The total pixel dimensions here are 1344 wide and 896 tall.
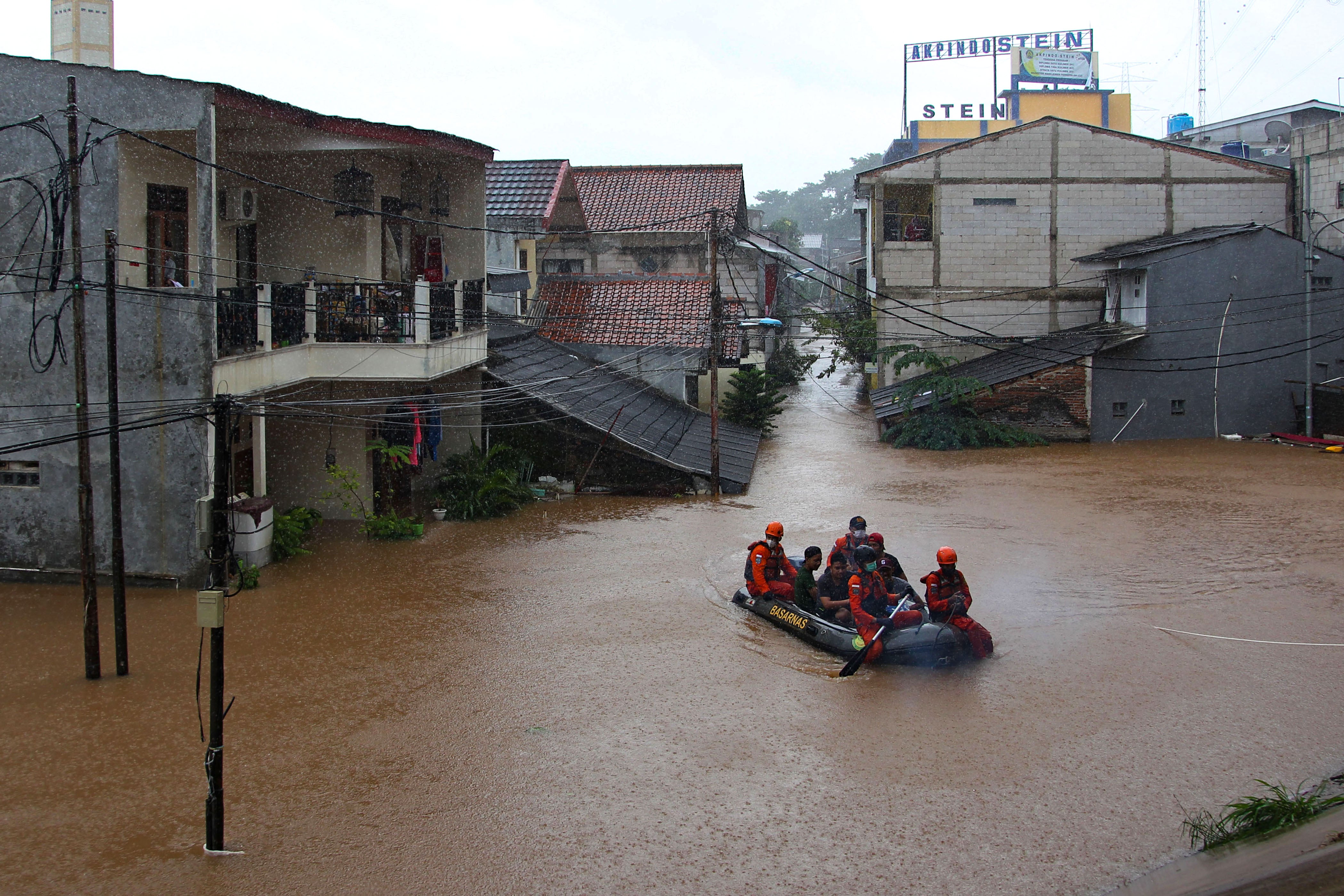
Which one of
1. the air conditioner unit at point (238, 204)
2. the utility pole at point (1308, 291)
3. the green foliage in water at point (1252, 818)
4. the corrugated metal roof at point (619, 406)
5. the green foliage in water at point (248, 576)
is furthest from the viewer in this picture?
the utility pole at point (1308, 291)

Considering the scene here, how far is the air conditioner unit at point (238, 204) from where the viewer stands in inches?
689

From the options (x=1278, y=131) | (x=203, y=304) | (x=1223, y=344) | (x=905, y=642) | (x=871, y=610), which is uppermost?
(x=1278, y=131)

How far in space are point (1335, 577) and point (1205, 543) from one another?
2.15m

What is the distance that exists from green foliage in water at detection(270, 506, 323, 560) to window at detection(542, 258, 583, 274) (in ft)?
61.0

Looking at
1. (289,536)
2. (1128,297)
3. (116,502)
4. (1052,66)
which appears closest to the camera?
(116,502)

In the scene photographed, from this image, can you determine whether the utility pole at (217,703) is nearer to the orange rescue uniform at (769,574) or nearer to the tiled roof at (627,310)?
the orange rescue uniform at (769,574)

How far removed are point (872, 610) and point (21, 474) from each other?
11394 mm

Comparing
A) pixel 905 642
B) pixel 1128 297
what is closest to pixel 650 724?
pixel 905 642

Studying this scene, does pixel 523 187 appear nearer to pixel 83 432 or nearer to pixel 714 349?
pixel 714 349

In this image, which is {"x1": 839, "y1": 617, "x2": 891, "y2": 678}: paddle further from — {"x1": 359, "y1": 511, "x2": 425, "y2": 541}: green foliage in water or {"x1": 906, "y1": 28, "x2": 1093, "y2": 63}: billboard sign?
{"x1": 906, "y1": 28, "x2": 1093, "y2": 63}: billboard sign

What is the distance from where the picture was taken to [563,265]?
35.1m

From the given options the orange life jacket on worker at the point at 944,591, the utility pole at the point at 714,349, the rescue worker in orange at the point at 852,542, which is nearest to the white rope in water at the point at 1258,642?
the orange life jacket on worker at the point at 944,591

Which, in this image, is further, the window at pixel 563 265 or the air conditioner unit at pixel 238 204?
the window at pixel 563 265

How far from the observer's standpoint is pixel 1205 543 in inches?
691
